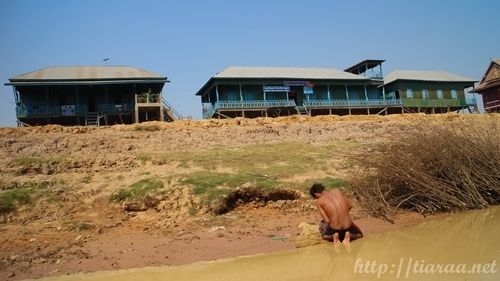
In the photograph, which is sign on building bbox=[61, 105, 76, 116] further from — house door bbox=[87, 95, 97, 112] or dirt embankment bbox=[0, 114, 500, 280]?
dirt embankment bbox=[0, 114, 500, 280]

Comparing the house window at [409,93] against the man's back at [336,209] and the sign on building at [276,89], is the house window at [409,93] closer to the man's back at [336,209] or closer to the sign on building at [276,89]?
the sign on building at [276,89]

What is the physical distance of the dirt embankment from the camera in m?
8.57

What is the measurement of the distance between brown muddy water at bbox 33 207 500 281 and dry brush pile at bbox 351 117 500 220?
1418 millimetres

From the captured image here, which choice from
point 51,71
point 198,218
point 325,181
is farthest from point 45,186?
point 51,71

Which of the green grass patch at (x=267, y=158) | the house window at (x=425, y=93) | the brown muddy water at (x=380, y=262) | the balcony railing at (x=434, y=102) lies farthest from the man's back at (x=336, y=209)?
the house window at (x=425, y=93)

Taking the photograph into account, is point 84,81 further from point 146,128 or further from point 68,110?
point 146,128

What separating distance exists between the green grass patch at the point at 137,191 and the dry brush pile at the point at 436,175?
5.24 m

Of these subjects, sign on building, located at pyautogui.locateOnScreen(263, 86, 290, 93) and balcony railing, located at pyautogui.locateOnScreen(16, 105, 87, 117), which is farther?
sign on building, located at pyautogui.locateOnScreen(263, 86, 290, 93)

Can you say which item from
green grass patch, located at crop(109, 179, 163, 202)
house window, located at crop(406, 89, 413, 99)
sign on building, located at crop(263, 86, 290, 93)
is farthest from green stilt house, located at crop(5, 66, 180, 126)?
house window, located at crop(406, 89, 413, 99)

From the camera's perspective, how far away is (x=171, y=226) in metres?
10.1

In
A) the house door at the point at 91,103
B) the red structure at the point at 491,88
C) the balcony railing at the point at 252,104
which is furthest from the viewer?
the red structure at the point at 491,88

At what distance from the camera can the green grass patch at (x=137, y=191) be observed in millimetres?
11548

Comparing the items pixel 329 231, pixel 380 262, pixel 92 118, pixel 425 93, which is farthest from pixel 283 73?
pixel 380 262

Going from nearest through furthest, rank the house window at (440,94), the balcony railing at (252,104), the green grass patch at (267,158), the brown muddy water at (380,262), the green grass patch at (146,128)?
the brown muddy water at (380,262) → the green grass patch at (267,158) → the green grass patch at (146,128) → the balcony railing at (252,104) → the house window at (440,94)
